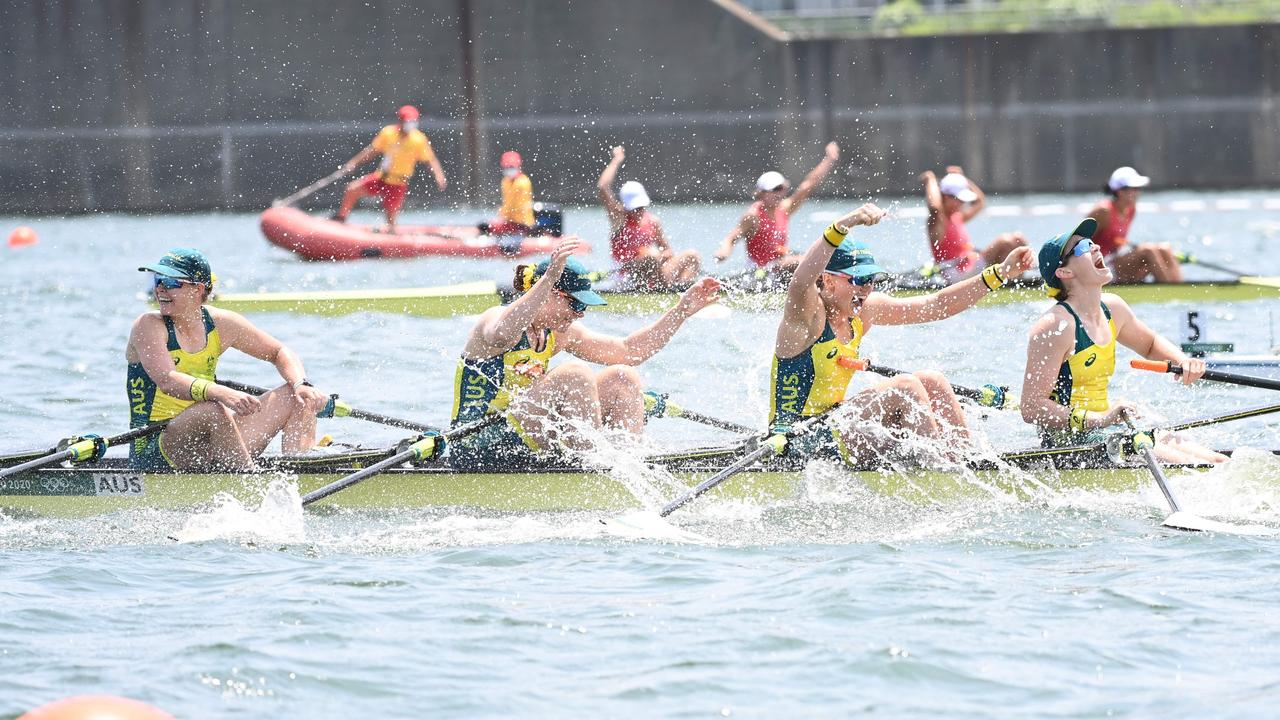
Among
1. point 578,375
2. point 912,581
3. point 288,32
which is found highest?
point 288,32

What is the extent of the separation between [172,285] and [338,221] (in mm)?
14241

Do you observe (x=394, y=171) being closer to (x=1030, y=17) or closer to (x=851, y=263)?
(x=1030, y=17)

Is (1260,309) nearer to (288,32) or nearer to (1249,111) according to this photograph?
(1249,111)

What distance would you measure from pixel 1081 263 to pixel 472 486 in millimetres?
3004

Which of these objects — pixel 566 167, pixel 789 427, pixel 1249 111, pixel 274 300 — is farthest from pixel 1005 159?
pixel 789 427

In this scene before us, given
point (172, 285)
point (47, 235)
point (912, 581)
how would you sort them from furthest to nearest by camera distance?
point (47, 235) → point (172, 285) → point (912, 581)

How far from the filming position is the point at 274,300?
16250 mm

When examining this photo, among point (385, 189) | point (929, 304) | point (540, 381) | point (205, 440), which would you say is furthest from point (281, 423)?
point (385, 189)

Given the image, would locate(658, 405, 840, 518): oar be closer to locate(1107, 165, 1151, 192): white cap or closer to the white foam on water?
the white foam on water

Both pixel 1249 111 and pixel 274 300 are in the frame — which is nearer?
pixel 274 300

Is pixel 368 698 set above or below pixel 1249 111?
below

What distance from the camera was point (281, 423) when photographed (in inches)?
324

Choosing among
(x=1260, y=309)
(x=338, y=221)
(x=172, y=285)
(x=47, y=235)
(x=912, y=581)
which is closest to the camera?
(x=912, y=581)

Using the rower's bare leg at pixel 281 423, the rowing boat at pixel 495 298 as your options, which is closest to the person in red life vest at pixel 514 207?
the rowing boat at pixel 495 298
